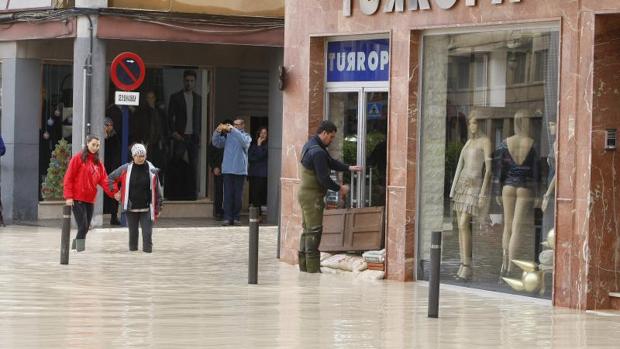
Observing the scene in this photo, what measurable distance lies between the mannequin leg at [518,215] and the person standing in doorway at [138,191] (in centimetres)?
674

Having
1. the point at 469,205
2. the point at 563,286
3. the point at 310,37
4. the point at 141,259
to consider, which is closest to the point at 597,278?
the point at 563,286

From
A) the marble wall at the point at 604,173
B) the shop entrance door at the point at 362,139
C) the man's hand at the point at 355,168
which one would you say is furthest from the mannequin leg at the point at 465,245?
the marble wall at the point at 604,173

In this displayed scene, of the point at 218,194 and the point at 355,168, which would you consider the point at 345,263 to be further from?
the point at 218,194

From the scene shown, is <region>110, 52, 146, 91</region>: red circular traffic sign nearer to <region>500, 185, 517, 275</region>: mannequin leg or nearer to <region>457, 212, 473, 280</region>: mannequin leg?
<region>457, 212, 473, 280</region>: mannequin leg

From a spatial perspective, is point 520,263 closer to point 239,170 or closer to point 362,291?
point 362,291

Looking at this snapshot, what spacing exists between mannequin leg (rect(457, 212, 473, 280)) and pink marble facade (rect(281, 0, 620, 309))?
780 mm

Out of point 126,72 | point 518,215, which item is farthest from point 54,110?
point 518,215

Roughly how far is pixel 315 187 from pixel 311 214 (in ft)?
1.12

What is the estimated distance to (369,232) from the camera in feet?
68.0

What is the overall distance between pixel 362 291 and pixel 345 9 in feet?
13.2

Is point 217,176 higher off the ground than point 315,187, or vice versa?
point 315,187

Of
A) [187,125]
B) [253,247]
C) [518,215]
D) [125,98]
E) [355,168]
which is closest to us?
[518,215]

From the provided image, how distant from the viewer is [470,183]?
1914 cm

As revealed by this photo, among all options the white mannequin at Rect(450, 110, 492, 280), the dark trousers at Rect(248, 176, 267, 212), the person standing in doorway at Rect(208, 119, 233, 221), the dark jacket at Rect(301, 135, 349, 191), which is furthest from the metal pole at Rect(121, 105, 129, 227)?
the white mannequin at Rect(450, 110, 492, 280)
